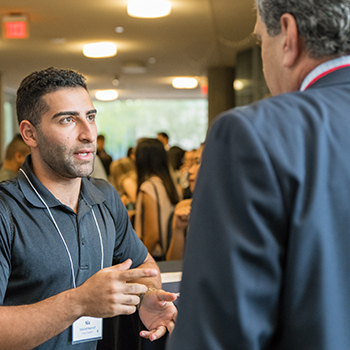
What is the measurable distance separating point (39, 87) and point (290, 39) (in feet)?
3.38

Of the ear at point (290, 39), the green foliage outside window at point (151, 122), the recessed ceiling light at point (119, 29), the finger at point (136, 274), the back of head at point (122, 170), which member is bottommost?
the finger at point (136, 274)

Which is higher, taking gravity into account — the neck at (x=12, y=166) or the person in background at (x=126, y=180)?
the neck at (x=12, y=166)

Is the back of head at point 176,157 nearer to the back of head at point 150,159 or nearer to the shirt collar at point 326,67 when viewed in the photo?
the back of head at point 150,159

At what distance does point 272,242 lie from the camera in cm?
59

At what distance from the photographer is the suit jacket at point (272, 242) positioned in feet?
1.93

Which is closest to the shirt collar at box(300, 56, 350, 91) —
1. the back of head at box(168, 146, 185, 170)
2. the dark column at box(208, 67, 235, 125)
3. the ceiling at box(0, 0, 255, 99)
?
the ceiling at box(0, 0, 255, 99)

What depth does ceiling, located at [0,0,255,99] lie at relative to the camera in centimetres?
609

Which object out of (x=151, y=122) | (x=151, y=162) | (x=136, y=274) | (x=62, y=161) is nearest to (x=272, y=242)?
(x=136, y=274)

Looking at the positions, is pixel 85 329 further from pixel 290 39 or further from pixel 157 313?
pixel 290 39

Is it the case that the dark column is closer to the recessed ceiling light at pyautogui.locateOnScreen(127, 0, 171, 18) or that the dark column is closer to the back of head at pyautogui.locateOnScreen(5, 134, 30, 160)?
the recessed ceiling light at pyautogui.locateOnScreen(127, 0, 171, 18)

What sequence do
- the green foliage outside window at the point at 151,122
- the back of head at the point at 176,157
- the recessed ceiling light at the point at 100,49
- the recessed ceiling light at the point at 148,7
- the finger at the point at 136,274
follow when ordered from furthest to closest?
the green foliage outside window at the point at 151,122 → the recessed ceiling light at the point at 100,49 → the back of head at the point at 176,157 → the recessed ceiling light at the point at 148,7 → the finger at the point at 136,274

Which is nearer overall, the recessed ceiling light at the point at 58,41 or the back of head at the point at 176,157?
the back of head at the point at 176,157

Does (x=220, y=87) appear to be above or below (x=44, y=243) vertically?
above

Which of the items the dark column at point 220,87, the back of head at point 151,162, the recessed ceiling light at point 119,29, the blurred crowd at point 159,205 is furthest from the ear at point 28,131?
the dark column at point 220,87
